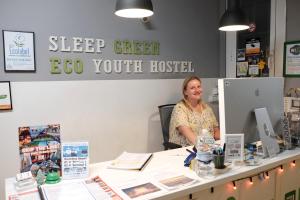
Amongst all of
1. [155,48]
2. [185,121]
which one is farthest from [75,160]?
[155,48]

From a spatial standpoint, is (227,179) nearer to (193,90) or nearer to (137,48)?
(193,90)

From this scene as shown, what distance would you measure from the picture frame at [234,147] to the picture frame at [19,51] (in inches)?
69.8

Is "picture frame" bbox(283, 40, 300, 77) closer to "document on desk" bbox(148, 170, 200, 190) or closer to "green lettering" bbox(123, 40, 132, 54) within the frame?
"green lettering" bbox(123, 40, 132, 54)

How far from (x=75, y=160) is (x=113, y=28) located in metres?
1.75

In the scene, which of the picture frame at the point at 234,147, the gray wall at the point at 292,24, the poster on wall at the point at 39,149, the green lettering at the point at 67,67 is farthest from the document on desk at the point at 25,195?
the gray wall at the point at 292,24

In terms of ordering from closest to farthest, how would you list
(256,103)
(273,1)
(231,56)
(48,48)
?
(256,103)
(48,48)
(273,1)
(231,56)

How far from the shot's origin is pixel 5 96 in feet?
7.64

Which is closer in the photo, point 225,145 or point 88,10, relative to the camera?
point 225,145

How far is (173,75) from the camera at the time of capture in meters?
3.34

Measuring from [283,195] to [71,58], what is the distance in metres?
2.08

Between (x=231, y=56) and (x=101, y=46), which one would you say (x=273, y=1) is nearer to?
(x=231, y=56)

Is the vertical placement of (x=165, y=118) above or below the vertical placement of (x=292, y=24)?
below

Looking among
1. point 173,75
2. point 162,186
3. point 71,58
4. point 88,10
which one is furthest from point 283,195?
point 88,10

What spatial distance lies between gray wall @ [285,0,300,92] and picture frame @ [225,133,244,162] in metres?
1.69
